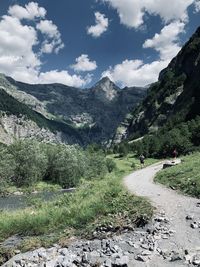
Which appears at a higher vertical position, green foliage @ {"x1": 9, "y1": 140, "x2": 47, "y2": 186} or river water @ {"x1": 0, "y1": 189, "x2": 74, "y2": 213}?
green foliage @ {"x1": 9, "y1": 140, "x2": 47, "y2": 186}

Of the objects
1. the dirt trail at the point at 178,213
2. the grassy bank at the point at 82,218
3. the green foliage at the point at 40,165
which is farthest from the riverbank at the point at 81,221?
the green foliage at the point at 40,165

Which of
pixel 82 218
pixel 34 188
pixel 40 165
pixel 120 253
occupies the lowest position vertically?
pixel 120 253

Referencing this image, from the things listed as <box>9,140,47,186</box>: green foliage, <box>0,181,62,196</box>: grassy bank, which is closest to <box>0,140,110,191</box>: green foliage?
<box>9,140,47,186</box>: green foliage

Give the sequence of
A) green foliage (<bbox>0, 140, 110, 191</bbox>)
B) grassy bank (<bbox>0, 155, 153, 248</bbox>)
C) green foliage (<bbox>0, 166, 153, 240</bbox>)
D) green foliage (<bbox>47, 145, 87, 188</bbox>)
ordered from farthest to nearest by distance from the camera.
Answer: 1. green foliage (<bbox>47, 145, 87, 188</bbox>)
2. green foliage (<bbox>0, 140, 110, 191</bbox>)
3. green foliage (<bbox>0, 166, 153, 240</bbox>)
4. grassy bank (<bbox>0, 155, 153, 248</bbox>)

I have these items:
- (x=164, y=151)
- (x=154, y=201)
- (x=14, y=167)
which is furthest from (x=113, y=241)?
(x=164, y=151)

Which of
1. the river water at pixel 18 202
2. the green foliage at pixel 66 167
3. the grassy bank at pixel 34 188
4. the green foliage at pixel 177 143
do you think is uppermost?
the green foliage at pixel 177 143

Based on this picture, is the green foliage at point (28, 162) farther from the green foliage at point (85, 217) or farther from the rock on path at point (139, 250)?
the rock on path at point (139, 250)

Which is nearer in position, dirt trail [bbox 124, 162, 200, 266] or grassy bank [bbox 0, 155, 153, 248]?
dirt trail [bbox 124, 162, 200, 266]

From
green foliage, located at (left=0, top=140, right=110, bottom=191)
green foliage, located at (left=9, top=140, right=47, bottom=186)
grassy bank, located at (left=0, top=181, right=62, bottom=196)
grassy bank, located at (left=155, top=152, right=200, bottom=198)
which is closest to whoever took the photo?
grassy bank, located at (left=155, top=152, right=200, bottom=198)

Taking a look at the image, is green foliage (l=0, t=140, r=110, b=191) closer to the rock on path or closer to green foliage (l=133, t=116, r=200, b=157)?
green foliage (l=133, t=116, r=200, b=157)

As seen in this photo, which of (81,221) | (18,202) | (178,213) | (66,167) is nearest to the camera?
(178,213)

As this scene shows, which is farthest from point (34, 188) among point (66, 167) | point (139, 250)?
point (139, 250)

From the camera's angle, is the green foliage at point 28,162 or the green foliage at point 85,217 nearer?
the green foliage at point 85,217

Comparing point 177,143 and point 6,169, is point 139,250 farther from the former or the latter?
point 177,143
